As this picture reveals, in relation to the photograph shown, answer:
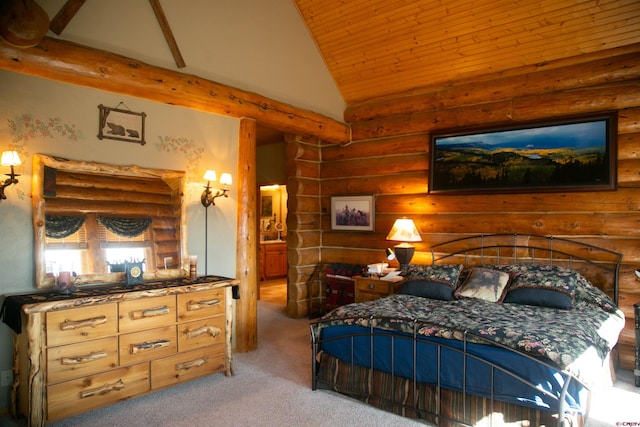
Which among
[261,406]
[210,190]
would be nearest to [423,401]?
[261,406]

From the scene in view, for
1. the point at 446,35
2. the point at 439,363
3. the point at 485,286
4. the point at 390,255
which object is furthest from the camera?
the point at 390,255

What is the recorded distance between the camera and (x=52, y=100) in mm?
3797

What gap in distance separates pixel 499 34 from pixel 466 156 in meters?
1.49

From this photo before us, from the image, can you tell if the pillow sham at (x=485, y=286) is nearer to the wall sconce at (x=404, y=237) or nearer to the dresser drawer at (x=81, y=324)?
the wall sconce at (x=404, y=237)

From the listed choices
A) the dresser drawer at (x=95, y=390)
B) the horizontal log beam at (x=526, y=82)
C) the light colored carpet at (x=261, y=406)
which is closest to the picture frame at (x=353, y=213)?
the horizontal log beam at (x=526, y=82)

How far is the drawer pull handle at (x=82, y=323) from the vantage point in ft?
11.1

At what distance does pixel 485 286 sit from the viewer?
4.57 meters

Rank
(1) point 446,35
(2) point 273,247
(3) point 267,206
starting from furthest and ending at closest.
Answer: (3) point 267,206
(2) point 273,247
(1) point 446,35

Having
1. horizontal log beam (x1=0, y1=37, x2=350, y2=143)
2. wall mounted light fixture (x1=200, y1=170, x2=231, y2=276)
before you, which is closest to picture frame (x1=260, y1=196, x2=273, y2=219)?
horizontal log beam (x1=0, y1=37, x2=350, y2=143)

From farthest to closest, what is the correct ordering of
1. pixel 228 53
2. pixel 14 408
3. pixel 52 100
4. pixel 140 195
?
pixel 228 53 < pixel 140 195 < pixel 52 100 < pixel 14 408

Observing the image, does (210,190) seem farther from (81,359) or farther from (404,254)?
(404,254)

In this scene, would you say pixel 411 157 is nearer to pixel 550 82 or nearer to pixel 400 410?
pixel 550 82

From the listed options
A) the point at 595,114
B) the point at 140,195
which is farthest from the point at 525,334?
the point at 140,195

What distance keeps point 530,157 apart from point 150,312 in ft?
14.9
